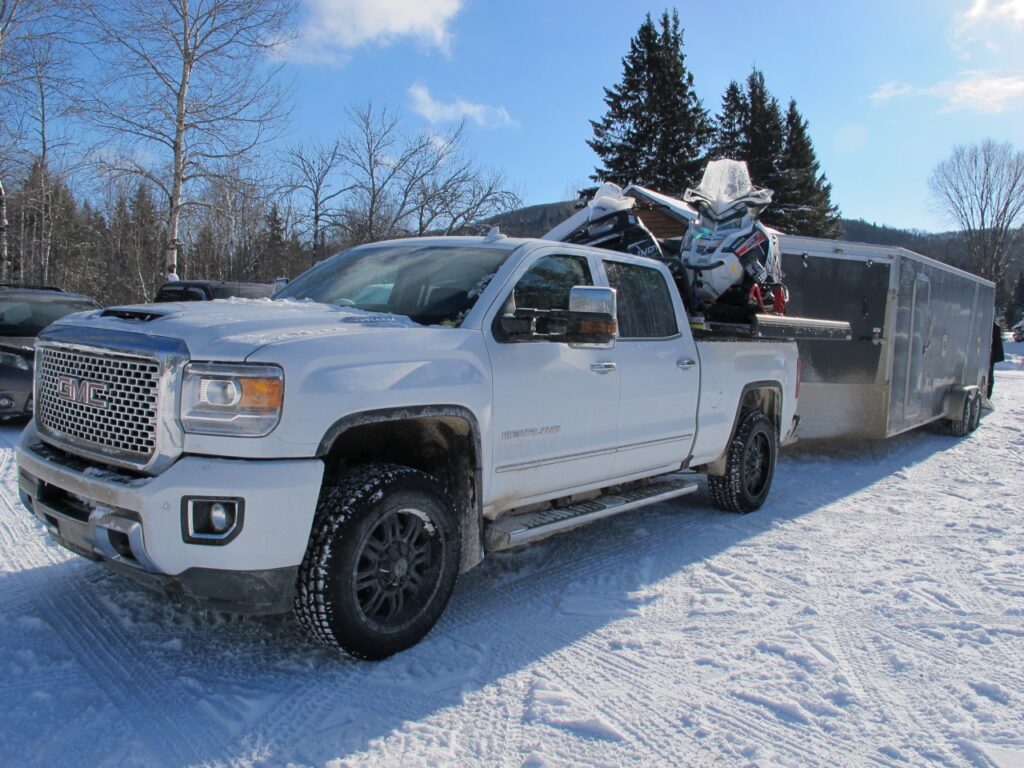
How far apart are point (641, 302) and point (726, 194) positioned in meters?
2.49

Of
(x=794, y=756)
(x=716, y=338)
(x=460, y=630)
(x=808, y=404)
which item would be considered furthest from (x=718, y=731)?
(x=808, y=404)

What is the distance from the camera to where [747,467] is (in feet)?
19.7

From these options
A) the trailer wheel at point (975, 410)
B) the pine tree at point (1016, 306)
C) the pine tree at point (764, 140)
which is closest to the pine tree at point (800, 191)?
the pine tree at point (764, 140)

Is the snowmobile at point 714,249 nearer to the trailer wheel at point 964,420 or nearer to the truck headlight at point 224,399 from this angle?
the truck headlight at point 224,399

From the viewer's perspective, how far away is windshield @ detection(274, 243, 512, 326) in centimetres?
378

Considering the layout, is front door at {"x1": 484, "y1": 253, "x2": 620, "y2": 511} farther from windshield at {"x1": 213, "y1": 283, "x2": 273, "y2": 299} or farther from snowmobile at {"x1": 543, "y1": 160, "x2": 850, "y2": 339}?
windshield at {"x1": 213, "y1": 283, "x2": 273, "y2": 299}

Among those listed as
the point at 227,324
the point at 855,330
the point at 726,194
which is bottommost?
the point at 227,324

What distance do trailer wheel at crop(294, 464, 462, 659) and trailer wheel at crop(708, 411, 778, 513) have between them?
3.09 meters

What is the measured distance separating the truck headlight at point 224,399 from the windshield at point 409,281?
109 cm

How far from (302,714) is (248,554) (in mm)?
628

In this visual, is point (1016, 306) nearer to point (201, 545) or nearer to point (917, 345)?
point (917, 345)

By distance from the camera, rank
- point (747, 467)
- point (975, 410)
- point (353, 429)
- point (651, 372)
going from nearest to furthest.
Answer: point (353, 429) → point (651, 372) → point (747, 467) → point (975, 410)

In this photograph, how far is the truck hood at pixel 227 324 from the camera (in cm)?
280

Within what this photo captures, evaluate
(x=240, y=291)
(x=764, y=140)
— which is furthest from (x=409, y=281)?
(x=764, y=140)
